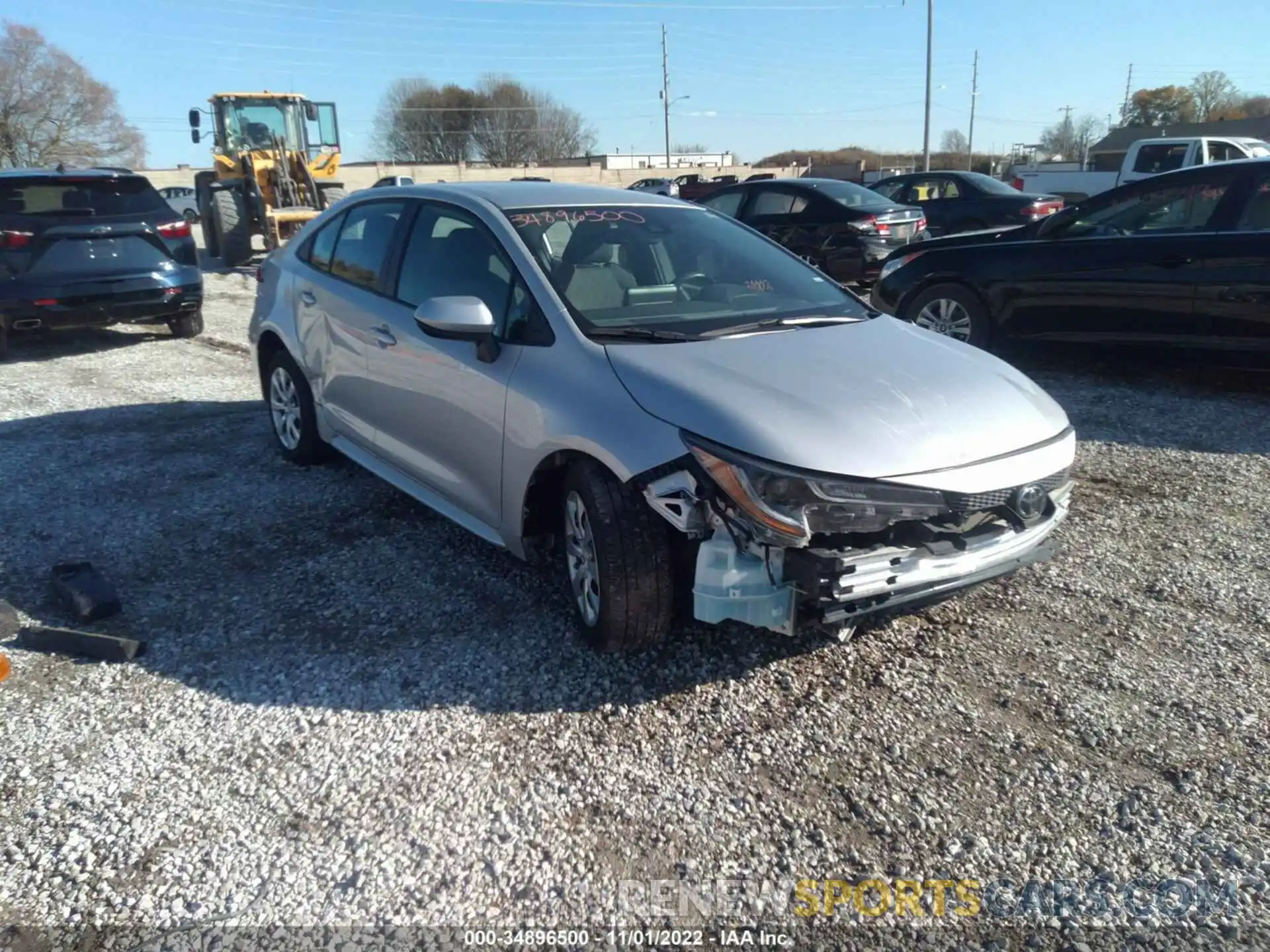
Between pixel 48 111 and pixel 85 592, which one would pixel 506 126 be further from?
pixel 85 592

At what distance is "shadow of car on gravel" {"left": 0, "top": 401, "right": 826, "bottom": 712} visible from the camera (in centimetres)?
325

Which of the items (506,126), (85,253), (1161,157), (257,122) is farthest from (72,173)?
(506,126)

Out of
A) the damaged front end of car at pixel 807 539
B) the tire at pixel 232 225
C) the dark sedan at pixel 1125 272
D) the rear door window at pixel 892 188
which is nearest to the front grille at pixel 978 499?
the damaged front end of car at pixel 807 539

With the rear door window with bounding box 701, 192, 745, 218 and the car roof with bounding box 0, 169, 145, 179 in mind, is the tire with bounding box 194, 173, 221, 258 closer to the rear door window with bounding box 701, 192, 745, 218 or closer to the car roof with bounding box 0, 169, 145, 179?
the car roof with bounding box 0, 169, 145, 179

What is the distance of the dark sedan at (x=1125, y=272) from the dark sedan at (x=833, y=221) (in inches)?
125

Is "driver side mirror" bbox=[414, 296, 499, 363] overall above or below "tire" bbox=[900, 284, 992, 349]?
above

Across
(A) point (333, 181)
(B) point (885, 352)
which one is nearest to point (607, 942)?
(B) point (885, 352)

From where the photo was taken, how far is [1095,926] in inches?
87.0

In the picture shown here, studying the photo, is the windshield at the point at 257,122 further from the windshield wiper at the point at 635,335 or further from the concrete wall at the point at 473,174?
the concrete wall at the point at 473,174

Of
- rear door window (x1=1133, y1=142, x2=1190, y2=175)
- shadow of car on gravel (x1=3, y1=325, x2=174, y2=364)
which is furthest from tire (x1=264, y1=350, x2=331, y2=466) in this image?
rear door window (x1=1133, y1=142, x2=1190, y2=175)

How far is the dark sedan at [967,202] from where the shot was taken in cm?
1416

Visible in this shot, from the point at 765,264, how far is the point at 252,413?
431 centimetres

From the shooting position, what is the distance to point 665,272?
3.95 meters

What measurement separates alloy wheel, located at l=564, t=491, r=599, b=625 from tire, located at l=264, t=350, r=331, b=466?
7.79ft
